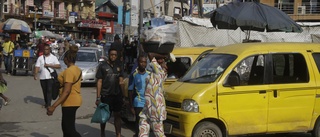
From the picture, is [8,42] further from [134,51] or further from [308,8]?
[308,8]

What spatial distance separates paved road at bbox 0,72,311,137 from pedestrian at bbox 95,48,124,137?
1.18 meters

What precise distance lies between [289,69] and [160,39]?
4.41m

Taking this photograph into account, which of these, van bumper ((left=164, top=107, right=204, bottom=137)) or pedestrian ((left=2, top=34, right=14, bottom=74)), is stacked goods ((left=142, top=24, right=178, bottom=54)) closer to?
van bumper ((left=164, top=107, right=204, bottom=137))

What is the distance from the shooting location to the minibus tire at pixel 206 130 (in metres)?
7.01

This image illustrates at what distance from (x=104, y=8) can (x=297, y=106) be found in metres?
62.2

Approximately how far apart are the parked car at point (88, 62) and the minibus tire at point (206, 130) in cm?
960

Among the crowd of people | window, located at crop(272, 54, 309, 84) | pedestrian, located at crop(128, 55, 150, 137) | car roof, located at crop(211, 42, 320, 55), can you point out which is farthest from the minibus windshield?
pedestrian, located at crop(128, 55, 150, 137)

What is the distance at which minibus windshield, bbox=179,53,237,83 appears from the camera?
24.3ft

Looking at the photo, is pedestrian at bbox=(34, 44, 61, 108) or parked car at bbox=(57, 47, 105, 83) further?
parked car at bbox=(57, 47, 105, 83)

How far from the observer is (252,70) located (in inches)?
307

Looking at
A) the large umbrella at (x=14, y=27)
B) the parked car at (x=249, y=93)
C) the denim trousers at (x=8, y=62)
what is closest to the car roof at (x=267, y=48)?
the parked car at (x=249, y=93)

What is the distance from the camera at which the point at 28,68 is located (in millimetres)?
19922

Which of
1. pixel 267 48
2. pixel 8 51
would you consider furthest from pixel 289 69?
pixel 8 51

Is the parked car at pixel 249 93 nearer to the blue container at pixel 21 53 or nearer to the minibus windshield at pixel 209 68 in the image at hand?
the minibus windshield at pixel 209 68
